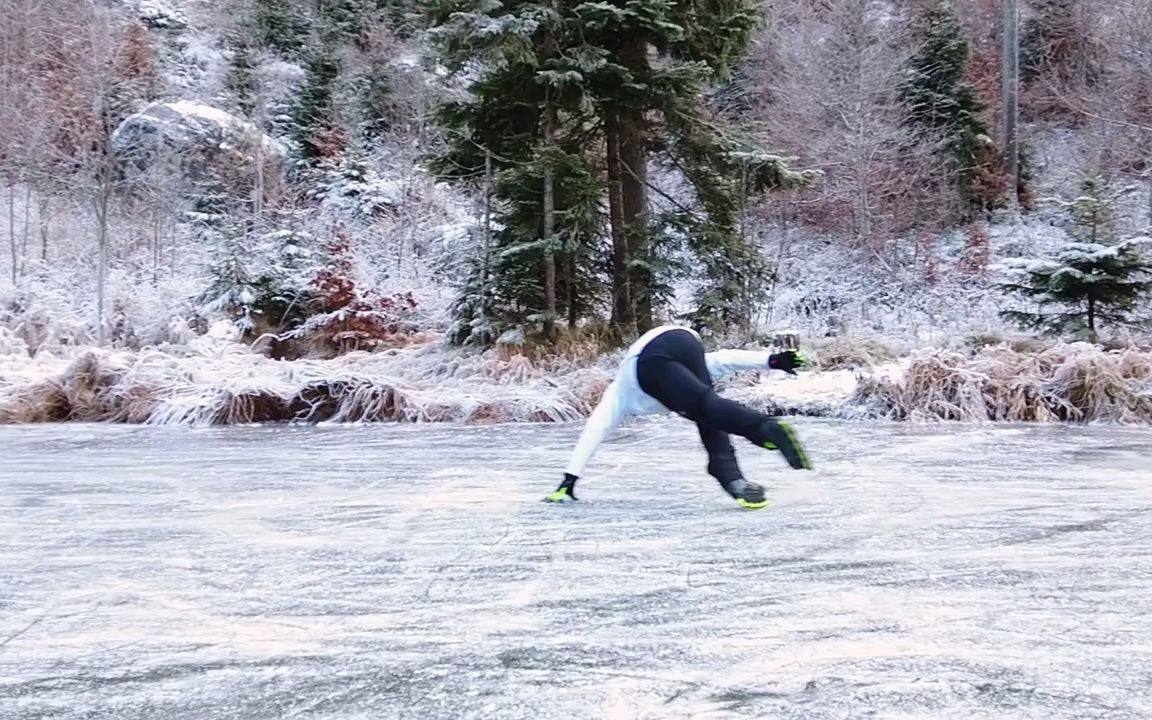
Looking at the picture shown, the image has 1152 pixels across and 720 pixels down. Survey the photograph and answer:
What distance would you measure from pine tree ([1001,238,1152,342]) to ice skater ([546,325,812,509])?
8.35 m

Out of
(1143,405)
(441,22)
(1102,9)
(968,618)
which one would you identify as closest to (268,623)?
(968,618)

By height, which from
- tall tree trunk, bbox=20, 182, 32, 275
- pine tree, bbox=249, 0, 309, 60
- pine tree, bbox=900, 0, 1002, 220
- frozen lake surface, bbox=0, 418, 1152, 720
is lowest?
frozen lake surface, bbox=0, 418, 1152, 720

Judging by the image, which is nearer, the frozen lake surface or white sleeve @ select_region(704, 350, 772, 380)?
the frozen lake surface

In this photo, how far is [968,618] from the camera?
106 inches

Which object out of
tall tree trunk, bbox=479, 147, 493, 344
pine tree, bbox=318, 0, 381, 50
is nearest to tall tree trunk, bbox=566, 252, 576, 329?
tall tree trunk, bbox=479, 147, 493, 344

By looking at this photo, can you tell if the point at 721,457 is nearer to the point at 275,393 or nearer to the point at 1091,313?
the point at 275,393

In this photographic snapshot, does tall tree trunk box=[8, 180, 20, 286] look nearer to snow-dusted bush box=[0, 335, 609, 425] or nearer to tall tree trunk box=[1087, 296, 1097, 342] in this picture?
snow-dusted bush box=[0, 335, 609, 425]

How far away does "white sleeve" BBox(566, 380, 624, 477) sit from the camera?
4.55m

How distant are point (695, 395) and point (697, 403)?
0.13 feet

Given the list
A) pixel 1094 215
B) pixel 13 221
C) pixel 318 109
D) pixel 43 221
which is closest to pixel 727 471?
pixel 1094 215

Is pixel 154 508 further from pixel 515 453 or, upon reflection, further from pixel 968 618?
pixel 968 618

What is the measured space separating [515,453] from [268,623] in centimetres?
409

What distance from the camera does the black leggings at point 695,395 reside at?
13.5ft

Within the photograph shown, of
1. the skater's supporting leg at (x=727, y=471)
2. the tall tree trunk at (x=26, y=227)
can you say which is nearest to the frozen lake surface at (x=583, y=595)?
the skater's supporting leg at (x=727, y=471)
